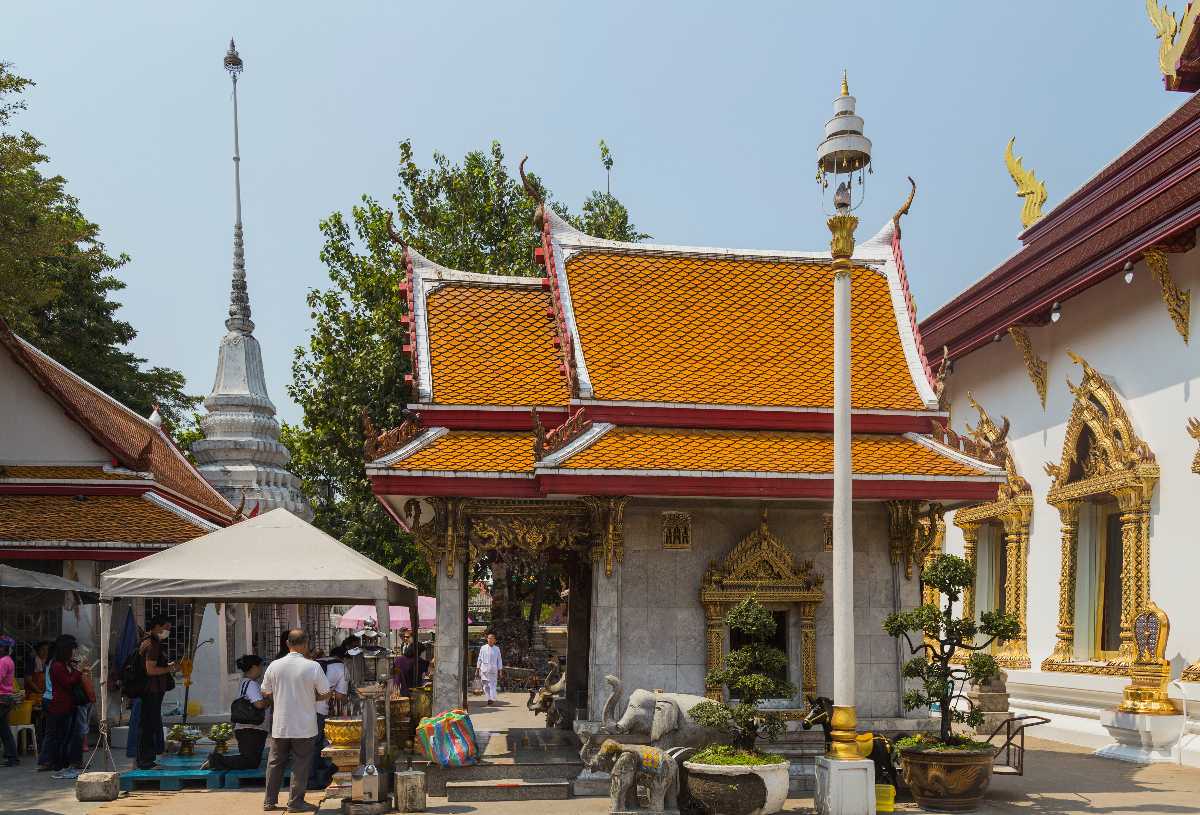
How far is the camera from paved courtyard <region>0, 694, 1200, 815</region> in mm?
10188

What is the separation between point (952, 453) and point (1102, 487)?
444cm

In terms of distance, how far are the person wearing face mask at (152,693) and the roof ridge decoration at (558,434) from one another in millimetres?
4533

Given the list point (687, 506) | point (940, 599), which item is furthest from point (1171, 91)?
point (687, 506)

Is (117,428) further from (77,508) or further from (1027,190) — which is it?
(1027,190)

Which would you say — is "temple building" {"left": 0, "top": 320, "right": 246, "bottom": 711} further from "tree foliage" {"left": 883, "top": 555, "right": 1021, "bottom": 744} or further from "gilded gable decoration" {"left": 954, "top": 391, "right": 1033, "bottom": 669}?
"gilded gable decoration" {"left": 954, "top": 391, "right": 1033, "bottom": 669}

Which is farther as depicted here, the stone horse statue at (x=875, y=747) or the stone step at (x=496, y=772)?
the stone step at (x=496, y=772)

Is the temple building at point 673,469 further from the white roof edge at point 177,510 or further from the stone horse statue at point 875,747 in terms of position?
the white roof edge at point 177,510

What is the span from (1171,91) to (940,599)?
8.63m

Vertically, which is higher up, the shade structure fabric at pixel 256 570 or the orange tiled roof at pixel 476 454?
the orange tiled roof at pixel 476 454

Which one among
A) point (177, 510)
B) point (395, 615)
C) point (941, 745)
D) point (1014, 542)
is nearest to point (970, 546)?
point (1014, 542)

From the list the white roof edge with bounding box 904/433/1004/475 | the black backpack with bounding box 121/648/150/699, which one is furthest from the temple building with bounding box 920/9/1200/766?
the black backpack with bounding box 121/648/150/699

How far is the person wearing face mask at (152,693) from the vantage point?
1215 cm

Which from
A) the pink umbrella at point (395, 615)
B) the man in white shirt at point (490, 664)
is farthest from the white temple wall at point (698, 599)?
the pink umbrella at point (395, 615)

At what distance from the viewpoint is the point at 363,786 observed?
32.0ft
